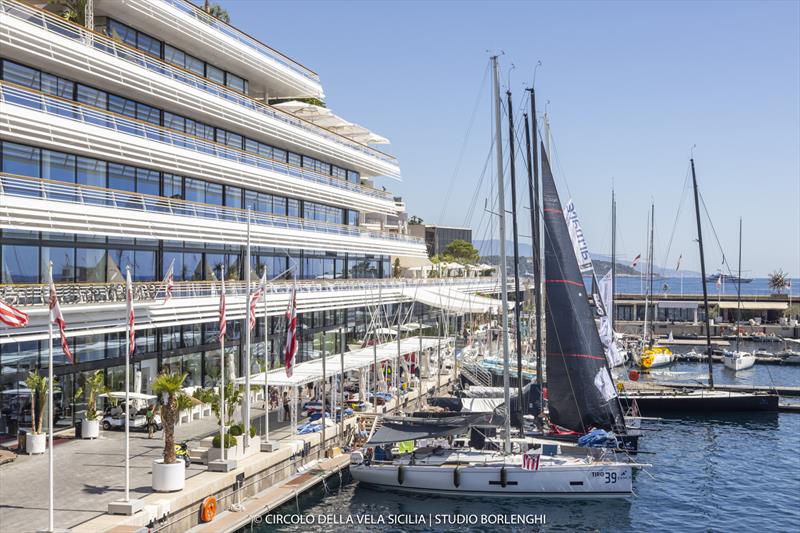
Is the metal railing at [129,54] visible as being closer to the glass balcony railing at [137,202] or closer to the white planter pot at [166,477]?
the glass balcony railing at [137,202]

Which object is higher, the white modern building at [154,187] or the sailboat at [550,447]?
the white modern building at [154,187]

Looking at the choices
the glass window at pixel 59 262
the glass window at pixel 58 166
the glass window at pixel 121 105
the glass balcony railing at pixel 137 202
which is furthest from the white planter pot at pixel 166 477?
the glass window at pixel 121 105

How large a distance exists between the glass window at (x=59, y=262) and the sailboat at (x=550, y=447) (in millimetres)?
14880

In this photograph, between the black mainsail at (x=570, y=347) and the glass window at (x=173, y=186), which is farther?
the glass window at (x=173, y=186)

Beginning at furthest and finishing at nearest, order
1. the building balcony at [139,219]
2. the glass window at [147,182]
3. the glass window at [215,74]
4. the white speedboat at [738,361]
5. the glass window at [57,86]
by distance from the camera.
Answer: the white speedboat at [738,361] < the glass window at [215,74] < the glass window at [147,182] < the glass window at [57,86] < the building balcony at [139,219]

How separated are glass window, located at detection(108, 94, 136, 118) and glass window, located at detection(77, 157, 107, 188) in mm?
2908

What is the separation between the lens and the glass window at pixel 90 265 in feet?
115

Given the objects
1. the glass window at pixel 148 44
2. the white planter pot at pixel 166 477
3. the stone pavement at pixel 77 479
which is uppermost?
the glass window at pixel 148 44

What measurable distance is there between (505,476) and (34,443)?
767 inches

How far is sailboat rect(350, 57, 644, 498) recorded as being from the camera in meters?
35.3

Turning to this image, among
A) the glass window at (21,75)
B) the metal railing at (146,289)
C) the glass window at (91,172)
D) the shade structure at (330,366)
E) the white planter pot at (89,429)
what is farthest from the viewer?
the shade structure at (330,366)

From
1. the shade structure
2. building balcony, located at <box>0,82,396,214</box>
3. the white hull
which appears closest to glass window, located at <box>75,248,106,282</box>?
building balcony, located at <box>0,82,396,214</box>

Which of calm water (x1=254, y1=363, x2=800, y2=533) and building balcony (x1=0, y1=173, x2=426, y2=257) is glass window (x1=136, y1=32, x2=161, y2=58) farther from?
calm water (x1=254, y1=363, x2=800, y2=533)

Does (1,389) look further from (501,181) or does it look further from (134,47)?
(501,181)
